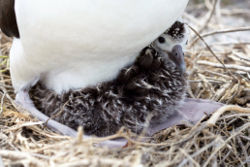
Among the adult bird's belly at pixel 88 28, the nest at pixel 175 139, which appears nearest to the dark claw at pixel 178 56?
the nest at pixel 175 139

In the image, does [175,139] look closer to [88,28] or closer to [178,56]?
[178,56]

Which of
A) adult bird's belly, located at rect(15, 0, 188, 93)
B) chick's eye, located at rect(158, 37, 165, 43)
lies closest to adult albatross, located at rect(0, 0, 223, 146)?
adult bird's belly, located at rect(15, 0, 188, 93)

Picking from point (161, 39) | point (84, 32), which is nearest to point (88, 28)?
point (84, 32)

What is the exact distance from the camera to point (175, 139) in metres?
1.82

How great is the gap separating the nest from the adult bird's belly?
1.28 feet

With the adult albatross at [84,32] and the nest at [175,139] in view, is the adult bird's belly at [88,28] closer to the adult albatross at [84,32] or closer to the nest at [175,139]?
the adult albatross at [84,32]

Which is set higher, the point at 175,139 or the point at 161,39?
the point at 161,39

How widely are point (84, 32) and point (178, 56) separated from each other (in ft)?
2.33

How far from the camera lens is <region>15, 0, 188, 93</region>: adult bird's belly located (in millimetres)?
1612

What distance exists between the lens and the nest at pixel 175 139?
5.08 feet

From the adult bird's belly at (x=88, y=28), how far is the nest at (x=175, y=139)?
1.28 feet

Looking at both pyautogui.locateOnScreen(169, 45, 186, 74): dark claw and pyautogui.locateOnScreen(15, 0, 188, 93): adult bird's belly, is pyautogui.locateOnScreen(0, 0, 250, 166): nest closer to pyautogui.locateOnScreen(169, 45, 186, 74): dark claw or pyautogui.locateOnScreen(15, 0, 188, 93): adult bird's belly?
pyautogui.locateOnScreen(169, 45, 186, 74): dark claw

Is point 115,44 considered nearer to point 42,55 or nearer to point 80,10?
point 80,10

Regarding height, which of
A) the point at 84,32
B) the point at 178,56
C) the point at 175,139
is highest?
the point at 84,32
